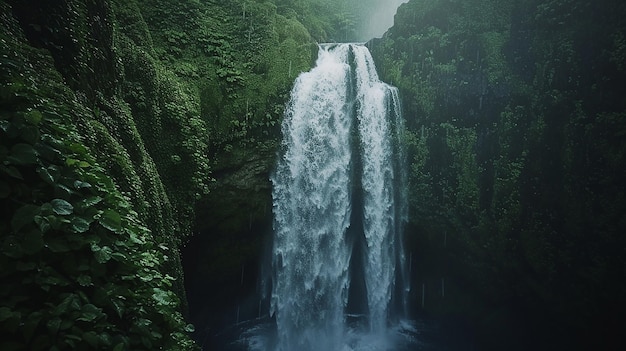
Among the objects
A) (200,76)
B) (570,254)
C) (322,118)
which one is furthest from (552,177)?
(200,76)

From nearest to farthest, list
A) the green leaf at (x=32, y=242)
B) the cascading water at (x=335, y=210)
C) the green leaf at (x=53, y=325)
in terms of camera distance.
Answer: the green leaf at (x=53, y=325) → the green leaf at (x=32, y=242) → the cascading water at (x=335, y=210)

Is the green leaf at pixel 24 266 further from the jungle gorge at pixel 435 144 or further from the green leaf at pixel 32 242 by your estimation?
the jungle gorge at pixel 435 144

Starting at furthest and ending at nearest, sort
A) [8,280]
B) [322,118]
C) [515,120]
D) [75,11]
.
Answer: [322,118] < [515,120] < [75,11] < [8,280]

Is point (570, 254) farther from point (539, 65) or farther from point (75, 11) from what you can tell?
point (75, 11)

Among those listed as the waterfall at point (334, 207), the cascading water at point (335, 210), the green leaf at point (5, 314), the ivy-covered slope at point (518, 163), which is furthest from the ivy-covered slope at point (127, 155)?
the ivy-covered slope at point (518, 163)

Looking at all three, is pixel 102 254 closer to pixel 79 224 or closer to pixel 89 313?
pixel 79 224

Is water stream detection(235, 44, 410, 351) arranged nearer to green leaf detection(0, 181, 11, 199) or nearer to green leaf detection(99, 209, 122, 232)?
green leaf detection(99, 209, 122, 232)

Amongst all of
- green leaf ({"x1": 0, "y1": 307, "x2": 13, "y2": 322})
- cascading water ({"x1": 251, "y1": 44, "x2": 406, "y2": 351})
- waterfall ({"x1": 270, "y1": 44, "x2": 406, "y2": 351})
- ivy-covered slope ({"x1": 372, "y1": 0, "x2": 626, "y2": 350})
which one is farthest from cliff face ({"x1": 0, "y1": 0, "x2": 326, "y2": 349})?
ivy-covered slope ({"x1": 372, "y1": 0, "x2": 626, "y2": 350})
